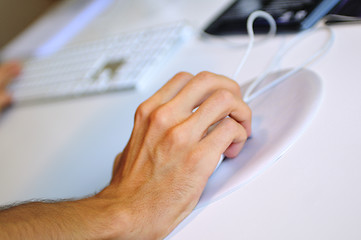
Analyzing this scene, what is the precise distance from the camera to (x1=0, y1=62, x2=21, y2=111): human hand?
0.90m

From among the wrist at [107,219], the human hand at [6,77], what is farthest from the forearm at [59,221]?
the human hand at [6,77]

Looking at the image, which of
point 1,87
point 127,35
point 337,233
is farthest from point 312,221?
point 1,87

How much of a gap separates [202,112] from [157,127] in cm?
6

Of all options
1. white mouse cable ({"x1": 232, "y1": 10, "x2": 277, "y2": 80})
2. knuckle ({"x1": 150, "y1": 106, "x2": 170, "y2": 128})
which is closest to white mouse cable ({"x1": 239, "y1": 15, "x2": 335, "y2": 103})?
white mouse cable ({"x1": 232, "y1": 10, "x2": 277, "y2": 80})

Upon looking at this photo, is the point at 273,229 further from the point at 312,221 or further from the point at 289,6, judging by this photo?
the point at 289,6

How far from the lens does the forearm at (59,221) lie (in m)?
0.39

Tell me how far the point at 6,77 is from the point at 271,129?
2.53ft

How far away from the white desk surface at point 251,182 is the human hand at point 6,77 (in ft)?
0.09

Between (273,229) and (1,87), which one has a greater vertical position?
(1,87)

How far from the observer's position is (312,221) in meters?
0.34

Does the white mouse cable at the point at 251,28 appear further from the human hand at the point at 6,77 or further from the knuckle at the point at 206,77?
the human hand at the point at 6,77

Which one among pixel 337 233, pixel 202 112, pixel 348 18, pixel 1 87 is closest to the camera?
pixel 337 233

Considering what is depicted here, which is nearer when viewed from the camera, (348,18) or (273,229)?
(273,229)

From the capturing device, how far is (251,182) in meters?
0.41
